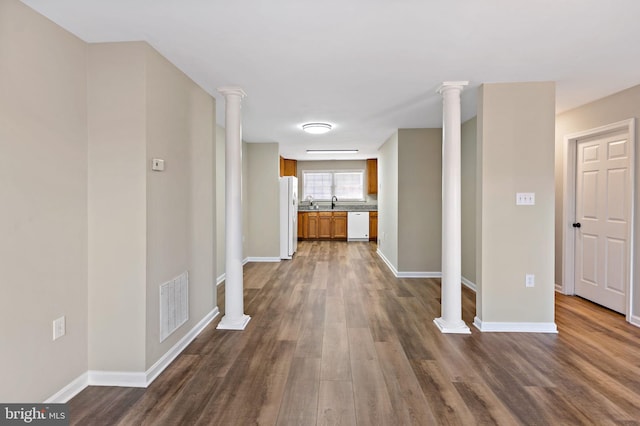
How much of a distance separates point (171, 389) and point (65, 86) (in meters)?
2.05

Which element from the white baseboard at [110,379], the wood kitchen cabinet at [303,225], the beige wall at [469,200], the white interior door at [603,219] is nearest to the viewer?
the white baseboard at [110,379]

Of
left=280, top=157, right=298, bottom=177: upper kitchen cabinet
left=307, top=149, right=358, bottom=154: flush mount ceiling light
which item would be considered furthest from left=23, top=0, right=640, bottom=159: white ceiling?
left=280, top=157, right=298, bottom=177: upper kitchen cabinet

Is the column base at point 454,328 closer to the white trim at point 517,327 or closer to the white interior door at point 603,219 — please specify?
the white trim at point 517,327

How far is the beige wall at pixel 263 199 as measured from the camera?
6.31 meters

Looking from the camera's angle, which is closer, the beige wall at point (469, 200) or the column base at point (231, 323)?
the column base at point (231, 323)

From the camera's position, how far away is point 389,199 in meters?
5.88

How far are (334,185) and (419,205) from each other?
4.85m

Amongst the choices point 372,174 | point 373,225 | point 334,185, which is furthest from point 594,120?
point 334,185

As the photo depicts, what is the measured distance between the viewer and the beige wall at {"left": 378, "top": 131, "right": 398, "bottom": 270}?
5.30 m

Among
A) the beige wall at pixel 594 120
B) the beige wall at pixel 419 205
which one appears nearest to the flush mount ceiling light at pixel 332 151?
the beige wall at pixel 419 205

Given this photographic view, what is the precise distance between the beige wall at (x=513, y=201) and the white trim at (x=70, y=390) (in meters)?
3.26

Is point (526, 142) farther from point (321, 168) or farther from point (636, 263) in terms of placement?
point (321, 168)

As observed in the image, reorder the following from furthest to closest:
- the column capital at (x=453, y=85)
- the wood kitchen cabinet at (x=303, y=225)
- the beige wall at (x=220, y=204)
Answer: the wood kitchen cabinet at (x=303, y=225)
the beige wall at (x=220, y=204)
the column capital at (x=453, y=85)

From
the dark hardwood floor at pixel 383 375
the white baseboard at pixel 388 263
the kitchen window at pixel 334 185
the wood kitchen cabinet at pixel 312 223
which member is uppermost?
the kitchen window at pixel 334 185
